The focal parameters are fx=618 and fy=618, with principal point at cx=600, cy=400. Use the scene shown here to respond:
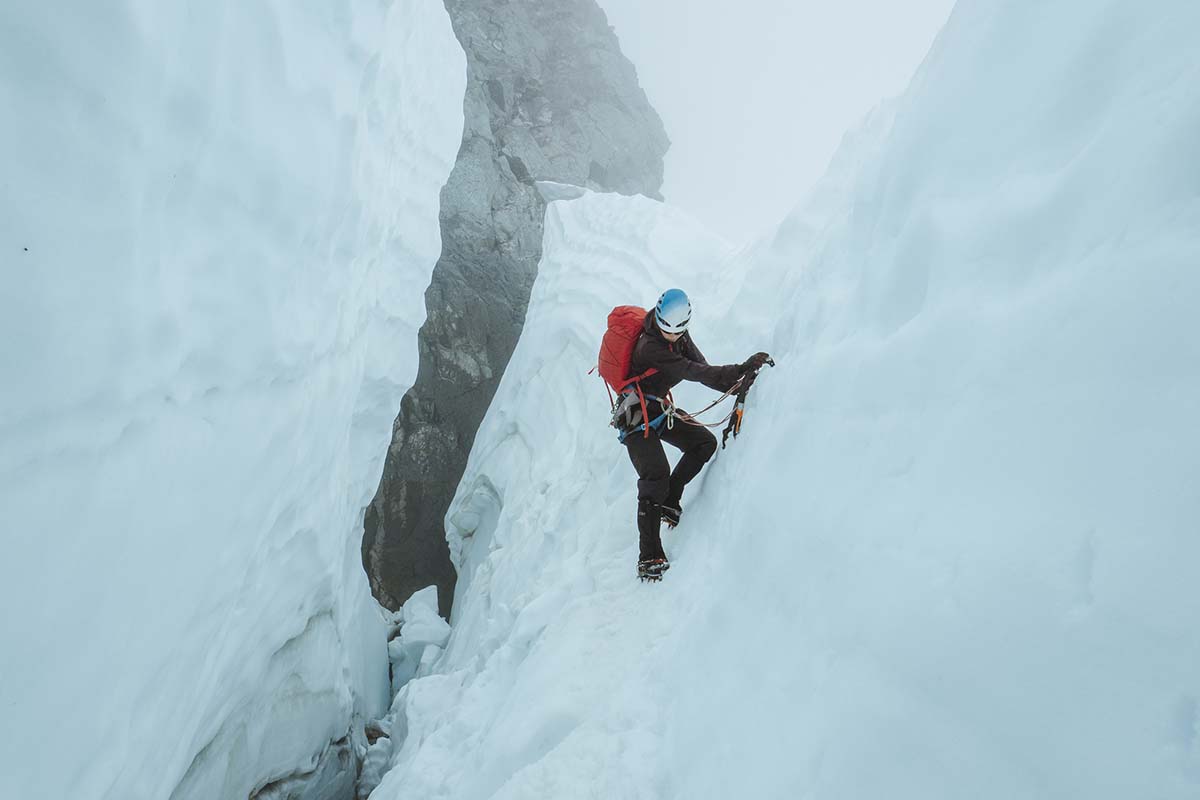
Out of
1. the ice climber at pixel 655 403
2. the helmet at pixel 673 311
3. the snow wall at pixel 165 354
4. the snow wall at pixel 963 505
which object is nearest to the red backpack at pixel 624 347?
the ice climber at pixel 655 403

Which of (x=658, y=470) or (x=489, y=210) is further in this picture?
(x=489, y=210)

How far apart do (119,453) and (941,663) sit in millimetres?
2140

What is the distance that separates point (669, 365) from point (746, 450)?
1.82ft

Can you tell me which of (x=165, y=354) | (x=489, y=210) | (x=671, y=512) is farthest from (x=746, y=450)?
(x=489, y=210)

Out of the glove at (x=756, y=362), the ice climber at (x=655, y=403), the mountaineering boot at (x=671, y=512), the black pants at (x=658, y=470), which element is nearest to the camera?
the glove at (x=756, y=362)

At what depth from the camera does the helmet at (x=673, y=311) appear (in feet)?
9.77

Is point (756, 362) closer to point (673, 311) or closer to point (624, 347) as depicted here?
point (673, 311)

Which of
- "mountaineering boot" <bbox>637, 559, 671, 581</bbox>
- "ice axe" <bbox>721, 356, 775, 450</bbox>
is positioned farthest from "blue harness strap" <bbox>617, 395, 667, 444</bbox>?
"mountaineering boot" <bbox>637, 559, 671, 581</bbox>

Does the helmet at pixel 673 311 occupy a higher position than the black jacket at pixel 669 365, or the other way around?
→ the helmet at pixel 673 311

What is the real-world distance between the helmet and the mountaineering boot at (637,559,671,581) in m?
1.16

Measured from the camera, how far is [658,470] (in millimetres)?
3205

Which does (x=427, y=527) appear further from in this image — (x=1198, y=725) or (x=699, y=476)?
(x=1198, y=725)

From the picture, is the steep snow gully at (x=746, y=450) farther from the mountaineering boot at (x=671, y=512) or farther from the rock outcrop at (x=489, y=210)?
the rock outcrop at (x=489, y=210)

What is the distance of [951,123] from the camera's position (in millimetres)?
1957
